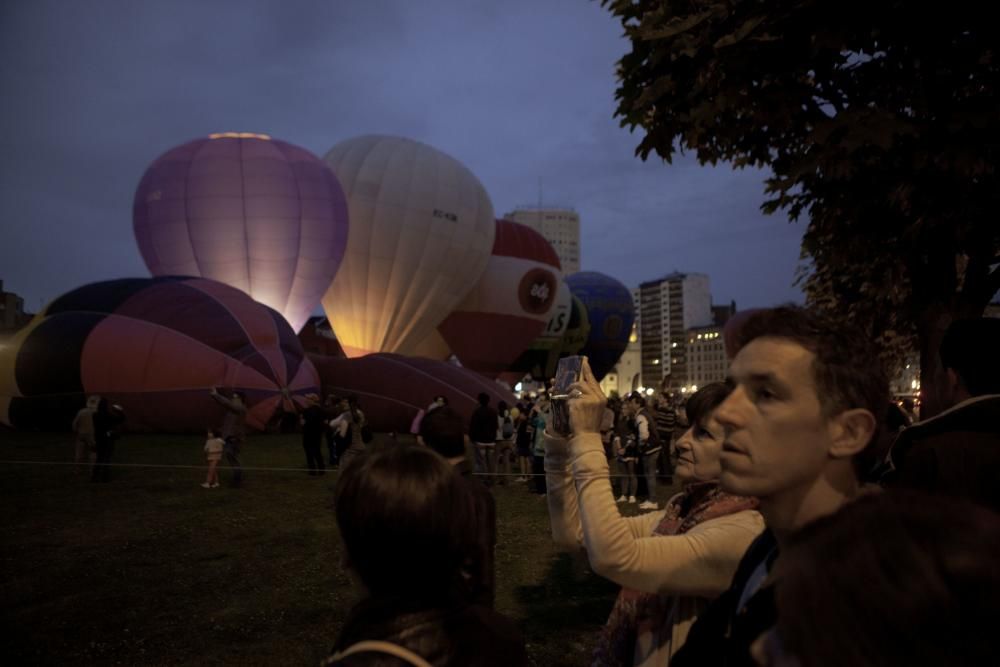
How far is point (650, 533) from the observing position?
242 centimetres

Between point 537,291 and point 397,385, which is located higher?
point 537,291

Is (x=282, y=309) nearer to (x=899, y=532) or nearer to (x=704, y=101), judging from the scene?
(x=704, y=101)

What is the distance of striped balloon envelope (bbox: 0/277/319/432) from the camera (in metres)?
18.2

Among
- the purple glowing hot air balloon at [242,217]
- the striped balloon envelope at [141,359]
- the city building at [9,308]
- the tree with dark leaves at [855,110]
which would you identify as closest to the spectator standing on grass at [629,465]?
the tree with dark leaves at [855,110]

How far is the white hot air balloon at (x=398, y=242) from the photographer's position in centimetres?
2802

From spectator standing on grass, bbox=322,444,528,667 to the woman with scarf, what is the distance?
0.40 meters

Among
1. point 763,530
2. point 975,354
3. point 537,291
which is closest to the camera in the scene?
point 763,530

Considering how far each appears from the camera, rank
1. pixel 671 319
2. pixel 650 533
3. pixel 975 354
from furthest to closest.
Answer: pixel 671 319 < pixel 975 354 < pixel 650 533

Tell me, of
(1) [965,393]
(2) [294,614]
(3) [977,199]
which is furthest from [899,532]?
(2) [294,614]

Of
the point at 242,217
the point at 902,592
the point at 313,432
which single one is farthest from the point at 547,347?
the point at 902,592

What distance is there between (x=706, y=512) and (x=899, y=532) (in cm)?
136

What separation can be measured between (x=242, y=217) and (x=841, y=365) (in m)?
24.3

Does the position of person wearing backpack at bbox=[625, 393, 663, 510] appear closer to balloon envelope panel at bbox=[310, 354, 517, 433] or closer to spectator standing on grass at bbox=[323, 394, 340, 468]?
spectator standing on grass at bbox=[323, 394, 340, 468]

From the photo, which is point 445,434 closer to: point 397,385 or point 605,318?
point 397,385
